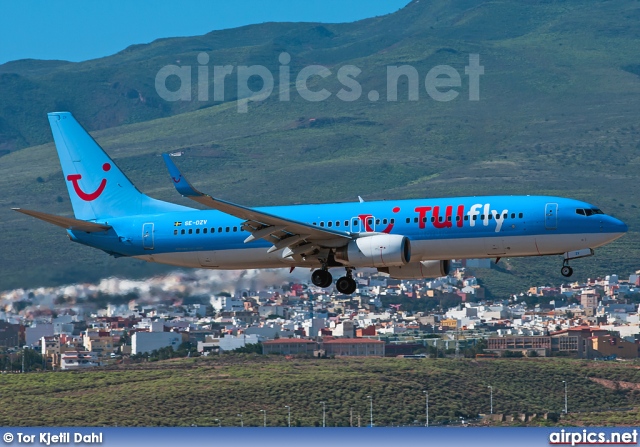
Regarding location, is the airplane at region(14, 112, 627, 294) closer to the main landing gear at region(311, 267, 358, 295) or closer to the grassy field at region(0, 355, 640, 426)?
the main landing gear at region(311, 267, 358, 295)

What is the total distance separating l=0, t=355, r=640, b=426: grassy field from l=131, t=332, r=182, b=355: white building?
24.0 ft

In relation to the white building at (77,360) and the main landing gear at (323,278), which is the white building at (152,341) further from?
the main landing gear at (323,278)

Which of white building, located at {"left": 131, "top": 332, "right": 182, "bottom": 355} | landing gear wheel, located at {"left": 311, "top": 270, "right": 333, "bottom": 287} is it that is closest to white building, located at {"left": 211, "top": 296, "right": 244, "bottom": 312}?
white building, located at {"left": 131, "top": 332, "right": 182, "bottom": 355}

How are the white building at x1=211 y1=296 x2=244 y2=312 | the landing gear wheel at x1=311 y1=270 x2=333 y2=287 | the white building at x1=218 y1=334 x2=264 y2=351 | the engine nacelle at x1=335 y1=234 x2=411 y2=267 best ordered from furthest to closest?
the white building at x1=211 y1=296 x2=244 y2=312 < the white building at x1=218 y1=334 x2=264 y2=351 < the landing gear wheel at x1=311 y1=270 x2=333 y2=287 < the engine nacelle at x1=335 y1=234 x2=411 y2=267

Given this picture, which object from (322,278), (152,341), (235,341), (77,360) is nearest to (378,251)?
(322,278)

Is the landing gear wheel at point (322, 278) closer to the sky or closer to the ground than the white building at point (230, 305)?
closer to the ground

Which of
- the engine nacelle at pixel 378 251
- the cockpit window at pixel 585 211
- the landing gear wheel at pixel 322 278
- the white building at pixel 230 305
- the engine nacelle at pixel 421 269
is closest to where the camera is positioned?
the engine nacelle at pixel 378 251

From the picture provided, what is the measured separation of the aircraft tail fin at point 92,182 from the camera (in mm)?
67812

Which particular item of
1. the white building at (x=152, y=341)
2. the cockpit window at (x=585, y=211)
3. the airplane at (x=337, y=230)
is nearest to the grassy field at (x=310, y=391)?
the white building at (x=152, y=341)

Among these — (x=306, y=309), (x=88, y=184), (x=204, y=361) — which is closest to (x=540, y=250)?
(x=88, y=184)

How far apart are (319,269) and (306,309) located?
423ft

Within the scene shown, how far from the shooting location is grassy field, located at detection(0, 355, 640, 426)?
89875 millimetres

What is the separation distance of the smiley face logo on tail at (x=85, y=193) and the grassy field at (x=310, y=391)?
21005mm

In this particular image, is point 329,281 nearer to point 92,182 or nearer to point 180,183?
point 180,183
